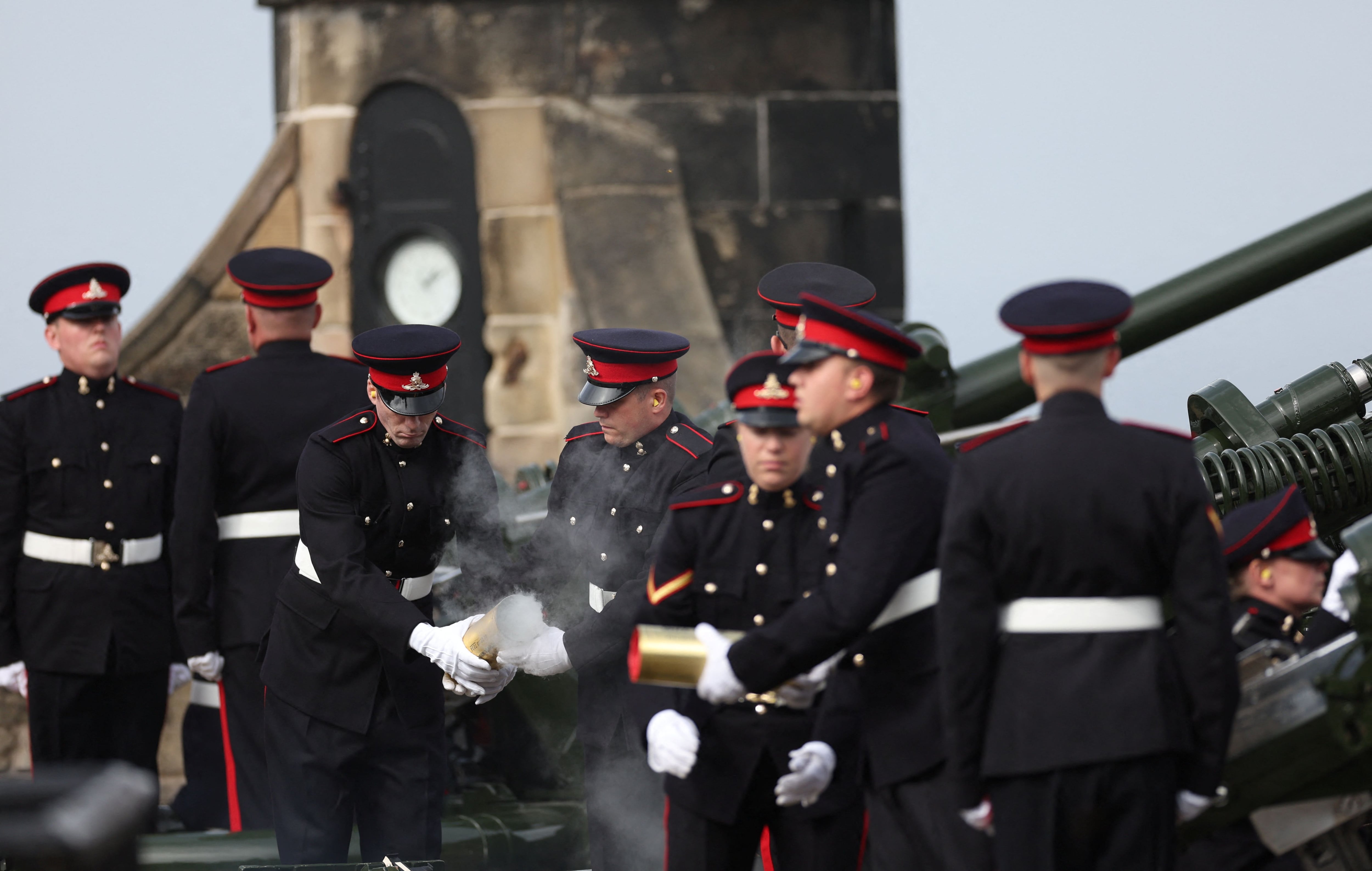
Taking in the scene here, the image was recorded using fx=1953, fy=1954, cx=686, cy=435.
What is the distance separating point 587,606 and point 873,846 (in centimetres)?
175

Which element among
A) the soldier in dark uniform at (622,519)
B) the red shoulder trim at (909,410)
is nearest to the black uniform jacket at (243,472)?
the soldier in dark uniform at (622,519)

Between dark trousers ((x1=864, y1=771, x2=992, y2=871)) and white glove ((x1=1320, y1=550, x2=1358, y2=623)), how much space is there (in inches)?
36.3

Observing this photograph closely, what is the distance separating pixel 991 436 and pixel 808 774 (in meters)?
0.84

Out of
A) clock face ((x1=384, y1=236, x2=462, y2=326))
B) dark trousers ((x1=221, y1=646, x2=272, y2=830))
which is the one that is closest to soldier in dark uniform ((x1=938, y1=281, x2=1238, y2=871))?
dark trousers ((x1=221, y1=646, x2=272, y2=830))

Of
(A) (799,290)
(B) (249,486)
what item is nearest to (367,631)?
(B) (249,486)

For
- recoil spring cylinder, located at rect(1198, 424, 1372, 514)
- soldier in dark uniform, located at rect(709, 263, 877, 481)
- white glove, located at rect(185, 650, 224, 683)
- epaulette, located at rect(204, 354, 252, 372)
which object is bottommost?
white glove, located at rect(185, 650, 224, 683)

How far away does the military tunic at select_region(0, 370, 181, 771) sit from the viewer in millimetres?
6746

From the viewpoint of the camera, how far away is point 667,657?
4.16 metres

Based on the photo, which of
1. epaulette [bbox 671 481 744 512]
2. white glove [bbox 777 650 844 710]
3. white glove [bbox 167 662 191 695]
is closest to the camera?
white glove [bbox 777 650 844 710]

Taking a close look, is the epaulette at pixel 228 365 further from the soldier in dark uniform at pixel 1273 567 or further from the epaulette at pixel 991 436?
the soldier in dark uniform at pixel 1273 567

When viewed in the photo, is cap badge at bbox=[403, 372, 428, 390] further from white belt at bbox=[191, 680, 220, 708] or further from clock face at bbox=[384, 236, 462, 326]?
clock face at bbox=[384, 236, 462, 326]

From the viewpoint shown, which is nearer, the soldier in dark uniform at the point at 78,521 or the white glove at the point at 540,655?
the white glove at the point at 540,655

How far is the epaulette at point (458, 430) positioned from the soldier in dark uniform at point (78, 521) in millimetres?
1667

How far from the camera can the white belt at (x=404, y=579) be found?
17.8ft
